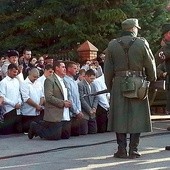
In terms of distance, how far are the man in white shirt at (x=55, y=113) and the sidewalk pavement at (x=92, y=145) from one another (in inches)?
7.4

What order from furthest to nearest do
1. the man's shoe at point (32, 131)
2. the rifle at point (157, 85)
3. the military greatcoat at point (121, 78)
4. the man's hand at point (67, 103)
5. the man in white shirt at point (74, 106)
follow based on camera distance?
the man in white shirt at point (74, 106)
the man's hand at point (67, 103)
the man's shoe at point (32, 131)
the rifle at point (157, 85)
the military greatcoat at point (121, 78)

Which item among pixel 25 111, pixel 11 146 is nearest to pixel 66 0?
pixel 25 111

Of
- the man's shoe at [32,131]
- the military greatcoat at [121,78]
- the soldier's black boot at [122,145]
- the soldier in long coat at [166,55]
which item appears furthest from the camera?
the man's shoe at [32,131]

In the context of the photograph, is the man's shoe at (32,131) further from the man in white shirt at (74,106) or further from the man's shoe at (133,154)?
the man's shoe at (133,154)

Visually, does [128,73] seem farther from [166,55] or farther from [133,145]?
[166,55]

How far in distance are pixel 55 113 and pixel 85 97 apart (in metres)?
1.35

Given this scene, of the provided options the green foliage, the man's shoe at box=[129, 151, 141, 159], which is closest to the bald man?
the man's shoe at box=[129, 151, 141, 159]

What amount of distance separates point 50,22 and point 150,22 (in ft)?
12.6

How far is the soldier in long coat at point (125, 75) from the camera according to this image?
8836 millimetres

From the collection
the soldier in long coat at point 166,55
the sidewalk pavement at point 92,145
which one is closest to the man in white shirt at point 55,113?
the sidewalk pavement at point 92,145

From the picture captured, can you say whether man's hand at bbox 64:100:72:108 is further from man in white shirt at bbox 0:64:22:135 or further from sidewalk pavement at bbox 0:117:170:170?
man in white shirt at bbox 0:64:22:135

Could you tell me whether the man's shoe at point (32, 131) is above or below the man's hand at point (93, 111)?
below

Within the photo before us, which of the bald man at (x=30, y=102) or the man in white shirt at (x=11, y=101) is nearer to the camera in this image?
the man in white shirt at (x=11, y=101)

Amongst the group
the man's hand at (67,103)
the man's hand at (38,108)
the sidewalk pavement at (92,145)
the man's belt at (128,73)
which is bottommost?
the sidewalk pavement at (92,145)
